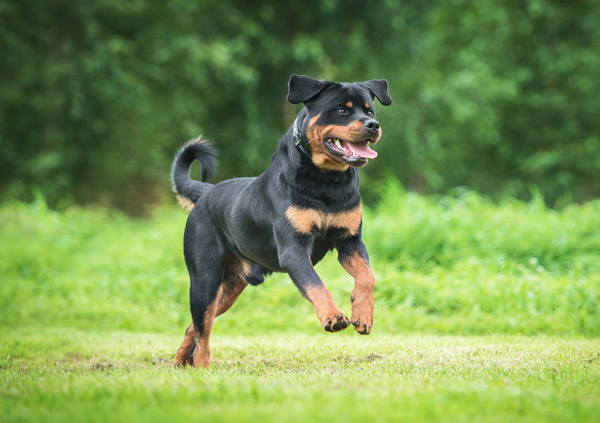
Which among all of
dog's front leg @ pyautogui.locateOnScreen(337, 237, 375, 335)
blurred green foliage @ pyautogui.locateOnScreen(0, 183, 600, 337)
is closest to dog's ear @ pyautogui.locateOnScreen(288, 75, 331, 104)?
dog's front leg @ pyautogui.locateOnScreen(337, 237, 375, 335)

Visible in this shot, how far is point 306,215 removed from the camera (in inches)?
189

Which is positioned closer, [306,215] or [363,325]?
[363,325]

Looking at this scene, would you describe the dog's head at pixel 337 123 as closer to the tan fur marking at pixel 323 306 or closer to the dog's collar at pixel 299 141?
the dog's collar at pixel 299 141

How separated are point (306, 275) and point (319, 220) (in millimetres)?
440

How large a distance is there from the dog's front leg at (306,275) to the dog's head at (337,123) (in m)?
0.57

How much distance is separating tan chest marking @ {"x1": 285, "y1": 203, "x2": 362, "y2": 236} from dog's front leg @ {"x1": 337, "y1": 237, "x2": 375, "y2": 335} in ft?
0.39

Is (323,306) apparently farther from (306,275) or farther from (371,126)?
(371,126)

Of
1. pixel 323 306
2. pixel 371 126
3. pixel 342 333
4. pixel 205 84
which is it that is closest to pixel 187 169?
pixel 371 126

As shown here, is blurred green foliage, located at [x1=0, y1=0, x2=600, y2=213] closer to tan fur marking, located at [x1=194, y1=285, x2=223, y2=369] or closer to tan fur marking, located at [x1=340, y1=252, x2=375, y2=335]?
tan fur marking, located at [x1=194, y1=285, x2=223, y2=369]

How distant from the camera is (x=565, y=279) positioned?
8297 millimetres

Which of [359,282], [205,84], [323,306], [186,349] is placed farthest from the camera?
[205,84]

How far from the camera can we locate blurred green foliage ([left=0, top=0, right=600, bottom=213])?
19.0m

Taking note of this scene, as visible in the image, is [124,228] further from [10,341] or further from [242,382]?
[242,382]

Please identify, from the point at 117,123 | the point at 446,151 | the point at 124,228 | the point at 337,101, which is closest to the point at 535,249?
→ the point at 337,101
